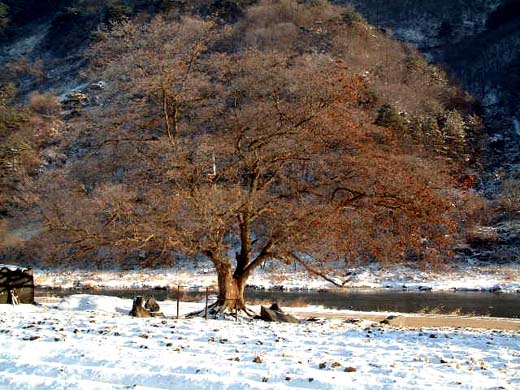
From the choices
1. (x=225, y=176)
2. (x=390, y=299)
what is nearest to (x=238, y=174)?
(x=225, y=176)

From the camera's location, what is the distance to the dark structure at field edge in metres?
18.4

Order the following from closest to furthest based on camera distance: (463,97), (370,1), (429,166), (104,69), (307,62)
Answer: (429,166)
(104,69)
(307,62)
(463,97)
(370,1)

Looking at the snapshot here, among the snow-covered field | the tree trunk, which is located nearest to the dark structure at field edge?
the tree trunk

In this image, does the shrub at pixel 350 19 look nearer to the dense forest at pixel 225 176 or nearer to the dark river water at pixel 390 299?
the dark river water at pixel 390 299

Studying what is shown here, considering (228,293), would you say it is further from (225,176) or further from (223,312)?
(225,176)

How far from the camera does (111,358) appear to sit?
7.59 meters

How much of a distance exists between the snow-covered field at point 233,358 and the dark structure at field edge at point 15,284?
6.95 m

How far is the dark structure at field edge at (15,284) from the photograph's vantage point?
18.4m

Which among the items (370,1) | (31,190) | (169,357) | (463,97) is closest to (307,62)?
(31,190)

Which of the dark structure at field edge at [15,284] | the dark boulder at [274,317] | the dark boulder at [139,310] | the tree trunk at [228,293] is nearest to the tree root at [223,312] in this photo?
the tree trunk at [228,293]

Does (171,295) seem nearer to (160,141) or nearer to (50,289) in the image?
(50,289)

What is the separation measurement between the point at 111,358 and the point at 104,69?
36.8 ft

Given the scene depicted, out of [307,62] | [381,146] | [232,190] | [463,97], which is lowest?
[232,190]

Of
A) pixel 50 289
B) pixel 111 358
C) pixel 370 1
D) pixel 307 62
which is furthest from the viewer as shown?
pixel 370 1
